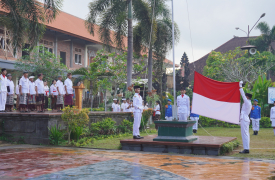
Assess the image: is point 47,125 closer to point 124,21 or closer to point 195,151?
point 195,151

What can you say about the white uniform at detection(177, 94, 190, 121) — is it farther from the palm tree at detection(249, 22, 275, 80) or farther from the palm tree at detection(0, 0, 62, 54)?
the palm tree at detection(249, 22, 275, 80)

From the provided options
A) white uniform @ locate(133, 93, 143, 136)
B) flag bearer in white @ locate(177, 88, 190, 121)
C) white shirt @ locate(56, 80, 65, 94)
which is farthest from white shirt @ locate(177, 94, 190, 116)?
white shirt @ locate(56, 80, 65, 94)

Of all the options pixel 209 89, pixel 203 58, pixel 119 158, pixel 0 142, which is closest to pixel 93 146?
pixel 119 158

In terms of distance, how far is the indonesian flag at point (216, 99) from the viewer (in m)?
9.73

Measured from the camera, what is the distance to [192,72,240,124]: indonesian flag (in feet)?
31.9

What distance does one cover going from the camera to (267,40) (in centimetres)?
4141

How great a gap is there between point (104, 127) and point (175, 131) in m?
4.38

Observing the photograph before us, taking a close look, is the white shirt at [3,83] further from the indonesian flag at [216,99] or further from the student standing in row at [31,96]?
the indonesian flag at [216,99]

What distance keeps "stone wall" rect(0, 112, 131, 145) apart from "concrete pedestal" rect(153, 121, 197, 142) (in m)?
3.80

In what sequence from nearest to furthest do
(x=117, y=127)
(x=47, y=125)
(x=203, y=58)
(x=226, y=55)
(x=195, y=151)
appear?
1. (x=195, y=151)
2. (x=47, y=125)
3. (x=117, y=127)
4. (x=226, y=55)
5. (x=203, y=58)

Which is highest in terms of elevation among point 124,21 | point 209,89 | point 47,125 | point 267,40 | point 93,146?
point 267,40

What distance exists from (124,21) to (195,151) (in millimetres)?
11753

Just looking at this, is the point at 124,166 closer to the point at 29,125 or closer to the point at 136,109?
the point at 136,109

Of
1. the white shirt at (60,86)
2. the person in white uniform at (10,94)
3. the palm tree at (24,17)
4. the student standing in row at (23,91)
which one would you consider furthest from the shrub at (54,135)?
the palm tree at (24,17)
